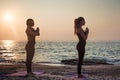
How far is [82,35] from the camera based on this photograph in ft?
40.9

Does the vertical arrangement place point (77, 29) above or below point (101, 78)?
above

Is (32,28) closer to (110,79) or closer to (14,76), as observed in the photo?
(14,76)

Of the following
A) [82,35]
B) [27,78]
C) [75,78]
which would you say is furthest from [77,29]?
[27,78]

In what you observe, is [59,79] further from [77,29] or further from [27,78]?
[77,29]

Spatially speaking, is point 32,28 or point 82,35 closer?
point 82,35

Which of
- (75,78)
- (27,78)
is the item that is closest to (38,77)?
(27,78)

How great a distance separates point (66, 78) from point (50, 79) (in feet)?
2.10

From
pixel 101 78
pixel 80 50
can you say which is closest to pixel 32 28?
pixel 80 50

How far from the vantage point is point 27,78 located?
41.9 feet

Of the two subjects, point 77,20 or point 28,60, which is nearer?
point 77,20

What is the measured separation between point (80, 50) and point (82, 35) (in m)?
0.62

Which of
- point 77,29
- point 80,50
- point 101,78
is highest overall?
point 77,29

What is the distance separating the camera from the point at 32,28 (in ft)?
44.0

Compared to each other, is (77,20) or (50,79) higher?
(77,20)
